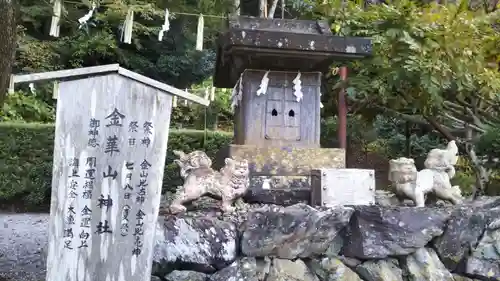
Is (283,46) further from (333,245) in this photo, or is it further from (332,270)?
(332,270)

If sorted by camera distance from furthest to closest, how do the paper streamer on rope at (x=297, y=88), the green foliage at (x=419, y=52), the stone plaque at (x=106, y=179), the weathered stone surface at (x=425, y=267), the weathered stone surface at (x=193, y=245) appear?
the green foliage at (x=419, y=52) → the paper streamer on rope at (x=297, y=88) → the weathered stone surface at (x=425, y=267) → the weathered stone surface at (x=193, y=245) → the stone plaque at (x=106, y=179)

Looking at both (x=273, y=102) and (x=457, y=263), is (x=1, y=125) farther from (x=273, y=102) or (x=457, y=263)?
(x=457, y=263)

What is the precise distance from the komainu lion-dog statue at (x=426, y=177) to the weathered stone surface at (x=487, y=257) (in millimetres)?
455

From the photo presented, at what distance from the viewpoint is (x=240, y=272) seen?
4113mm

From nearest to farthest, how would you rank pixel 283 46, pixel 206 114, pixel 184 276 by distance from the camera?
pixel 184 276, pixel 283 46, pixel 206 114

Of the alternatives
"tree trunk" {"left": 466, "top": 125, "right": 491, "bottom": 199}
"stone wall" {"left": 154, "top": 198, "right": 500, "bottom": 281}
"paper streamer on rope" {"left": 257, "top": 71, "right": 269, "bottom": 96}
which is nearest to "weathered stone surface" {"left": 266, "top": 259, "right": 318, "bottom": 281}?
"stone wall" {"left": 154, "top": 198, "right": 500, "bottom": 281}

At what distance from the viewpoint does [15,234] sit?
7.86 m

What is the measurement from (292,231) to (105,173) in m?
1.79

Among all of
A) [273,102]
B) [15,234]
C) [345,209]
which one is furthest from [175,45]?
[345,209]

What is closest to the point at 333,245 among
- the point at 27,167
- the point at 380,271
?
the point at 380,271

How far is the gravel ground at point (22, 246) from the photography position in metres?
5.80

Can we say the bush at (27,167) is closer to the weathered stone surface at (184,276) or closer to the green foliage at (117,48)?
the green foliage at (117,48)

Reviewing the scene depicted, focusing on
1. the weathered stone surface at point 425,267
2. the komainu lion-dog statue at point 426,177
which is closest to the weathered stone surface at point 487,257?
the weathered stone surface at point 425,267

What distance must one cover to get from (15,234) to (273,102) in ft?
16.8
